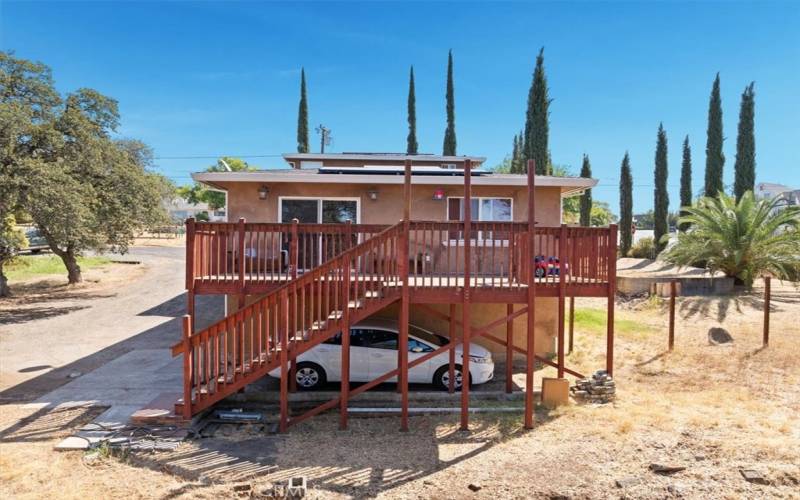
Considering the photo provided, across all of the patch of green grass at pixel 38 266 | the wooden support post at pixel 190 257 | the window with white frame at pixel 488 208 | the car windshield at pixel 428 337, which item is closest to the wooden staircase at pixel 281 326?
the wooden support post at pixel 190 257

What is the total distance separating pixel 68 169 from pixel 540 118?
2701 cm

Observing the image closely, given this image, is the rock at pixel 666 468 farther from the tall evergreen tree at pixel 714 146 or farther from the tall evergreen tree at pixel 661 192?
the tall evergreen tree at pixel 714 146

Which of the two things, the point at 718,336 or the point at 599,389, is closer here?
the point at 599,389

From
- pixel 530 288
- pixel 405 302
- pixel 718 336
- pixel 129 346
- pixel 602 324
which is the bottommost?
pixel 129 346

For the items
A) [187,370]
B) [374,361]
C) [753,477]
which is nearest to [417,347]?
[374,361]

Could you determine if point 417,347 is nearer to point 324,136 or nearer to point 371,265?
point 371,265

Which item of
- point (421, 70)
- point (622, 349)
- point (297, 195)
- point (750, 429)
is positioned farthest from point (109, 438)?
point (421, 70)

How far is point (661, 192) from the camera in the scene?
33469 mm

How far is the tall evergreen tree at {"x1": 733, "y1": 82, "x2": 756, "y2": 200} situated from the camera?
29328 millimetres

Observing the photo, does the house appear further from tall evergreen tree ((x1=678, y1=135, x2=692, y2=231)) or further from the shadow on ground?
tall evergreen tree ((x1=678, y1=135, x2=692, y2=231))

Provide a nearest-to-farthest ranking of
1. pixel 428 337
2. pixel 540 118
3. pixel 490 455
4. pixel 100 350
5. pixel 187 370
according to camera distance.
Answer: pixel 490 455, pixel 187 370, pixel 428 337, pixel 100 350, pixel 540 118

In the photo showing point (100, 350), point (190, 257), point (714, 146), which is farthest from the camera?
point (714, 146)

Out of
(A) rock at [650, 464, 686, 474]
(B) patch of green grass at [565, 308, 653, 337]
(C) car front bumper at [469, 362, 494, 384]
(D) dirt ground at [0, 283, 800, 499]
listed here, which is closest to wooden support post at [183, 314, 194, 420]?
(D) dirt ground at [0, 283, 800, 499]

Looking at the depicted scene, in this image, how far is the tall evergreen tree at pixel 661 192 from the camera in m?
32.2
